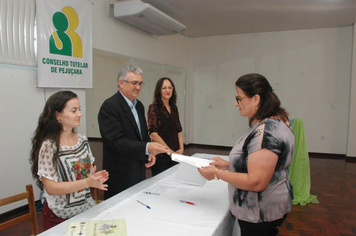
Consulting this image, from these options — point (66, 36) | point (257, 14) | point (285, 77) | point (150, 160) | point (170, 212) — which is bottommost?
point (170, 212)

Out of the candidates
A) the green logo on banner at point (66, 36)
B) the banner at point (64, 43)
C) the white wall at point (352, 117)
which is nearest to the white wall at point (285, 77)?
the white wall at point (352, 117)

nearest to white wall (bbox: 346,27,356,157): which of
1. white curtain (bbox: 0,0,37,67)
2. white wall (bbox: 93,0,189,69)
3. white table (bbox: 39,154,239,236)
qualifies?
white wall (bbox: 93,0,189,69)

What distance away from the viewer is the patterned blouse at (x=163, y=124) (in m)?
2.71

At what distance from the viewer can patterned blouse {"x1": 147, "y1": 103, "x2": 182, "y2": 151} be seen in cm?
271

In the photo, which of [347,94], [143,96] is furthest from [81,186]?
[347,94]

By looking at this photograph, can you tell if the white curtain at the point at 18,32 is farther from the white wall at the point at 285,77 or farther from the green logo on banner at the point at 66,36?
the white wall at the point at 285,77

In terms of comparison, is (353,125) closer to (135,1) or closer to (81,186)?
(135,1)

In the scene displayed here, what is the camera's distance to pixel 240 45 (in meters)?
7.21

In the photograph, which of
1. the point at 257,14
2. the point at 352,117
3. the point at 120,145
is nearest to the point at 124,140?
the point at 120,145

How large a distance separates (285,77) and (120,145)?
19.9 ft

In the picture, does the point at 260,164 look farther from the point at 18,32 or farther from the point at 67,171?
the point at 18,32

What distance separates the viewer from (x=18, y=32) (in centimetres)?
301

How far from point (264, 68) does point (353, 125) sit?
2.50 meters

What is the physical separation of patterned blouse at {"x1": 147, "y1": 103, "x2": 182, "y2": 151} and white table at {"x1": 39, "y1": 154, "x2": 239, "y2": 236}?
2.90ft
